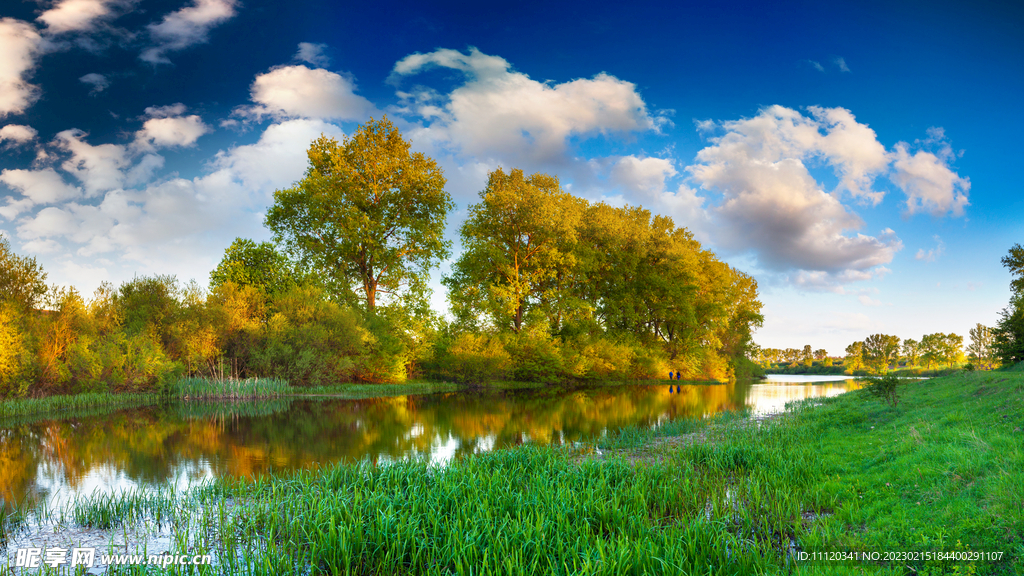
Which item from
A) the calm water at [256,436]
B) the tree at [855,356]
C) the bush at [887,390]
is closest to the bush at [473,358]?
the calm water at [256,436]

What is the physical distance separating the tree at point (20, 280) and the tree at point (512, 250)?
22768mm

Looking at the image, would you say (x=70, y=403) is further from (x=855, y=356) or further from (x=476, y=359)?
(x=855, y=356)

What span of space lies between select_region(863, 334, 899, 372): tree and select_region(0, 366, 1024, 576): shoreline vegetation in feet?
258

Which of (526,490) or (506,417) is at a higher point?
(526,490)

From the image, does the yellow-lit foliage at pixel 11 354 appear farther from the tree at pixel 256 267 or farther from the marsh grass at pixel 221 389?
the tree at pixel 256 267

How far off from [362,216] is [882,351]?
80.0 metres

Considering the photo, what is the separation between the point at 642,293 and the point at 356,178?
26.3 metres

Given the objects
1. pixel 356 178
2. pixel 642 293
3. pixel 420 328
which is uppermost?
pixel 356 178

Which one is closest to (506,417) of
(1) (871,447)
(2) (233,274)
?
(1) (871,447)

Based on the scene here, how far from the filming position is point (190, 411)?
20766mm

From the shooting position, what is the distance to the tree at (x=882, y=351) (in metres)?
73.9

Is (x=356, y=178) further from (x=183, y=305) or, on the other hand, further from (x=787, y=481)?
(x=787, y=481)

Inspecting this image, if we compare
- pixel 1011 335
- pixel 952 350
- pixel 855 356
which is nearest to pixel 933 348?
pixel 952 350

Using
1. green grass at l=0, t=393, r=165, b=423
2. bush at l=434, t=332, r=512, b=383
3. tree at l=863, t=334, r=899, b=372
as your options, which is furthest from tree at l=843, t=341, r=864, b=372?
green grass at l=0, t=393, r=165, b=423
